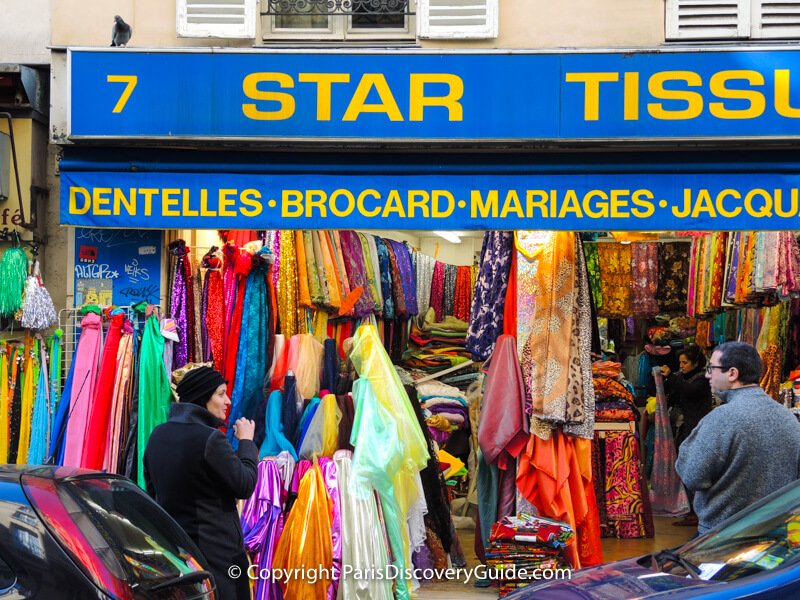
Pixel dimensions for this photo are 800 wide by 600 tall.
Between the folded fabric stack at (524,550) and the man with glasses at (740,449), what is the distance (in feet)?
6.52

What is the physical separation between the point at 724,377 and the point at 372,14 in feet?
13.6

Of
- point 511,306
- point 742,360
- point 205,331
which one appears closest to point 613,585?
point 742,360

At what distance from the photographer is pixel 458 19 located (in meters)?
8.23

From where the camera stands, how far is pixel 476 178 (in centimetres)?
775

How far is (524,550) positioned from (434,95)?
320 centimetres

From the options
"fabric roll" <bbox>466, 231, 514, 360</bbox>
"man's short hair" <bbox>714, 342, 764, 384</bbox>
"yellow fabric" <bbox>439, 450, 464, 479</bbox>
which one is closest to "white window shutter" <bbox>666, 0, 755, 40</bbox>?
"fabric roll" <bbox>466, 231, 514, 360</bbox>

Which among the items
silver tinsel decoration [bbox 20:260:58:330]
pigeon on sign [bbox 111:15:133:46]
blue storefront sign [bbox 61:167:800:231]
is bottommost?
silver tinsel decoration [bbox 20:260:58:330]

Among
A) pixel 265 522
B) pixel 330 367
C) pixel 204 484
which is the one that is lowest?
pixel 265 522

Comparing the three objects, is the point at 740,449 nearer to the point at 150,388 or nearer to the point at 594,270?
the point at 150,388

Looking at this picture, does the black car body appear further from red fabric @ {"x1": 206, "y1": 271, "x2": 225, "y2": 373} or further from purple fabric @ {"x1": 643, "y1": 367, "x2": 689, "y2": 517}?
purple fabric @ {"x1": 643, "y1": 367, "x2": 689, "y2": 517}

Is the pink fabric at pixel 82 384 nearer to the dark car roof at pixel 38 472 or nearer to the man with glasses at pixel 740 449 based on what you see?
the dark car roof at pixel 38 472

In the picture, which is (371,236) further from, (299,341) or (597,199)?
(597,199)

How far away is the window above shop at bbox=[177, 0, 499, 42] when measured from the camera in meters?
8.21

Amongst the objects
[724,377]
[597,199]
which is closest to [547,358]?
[597,199]
